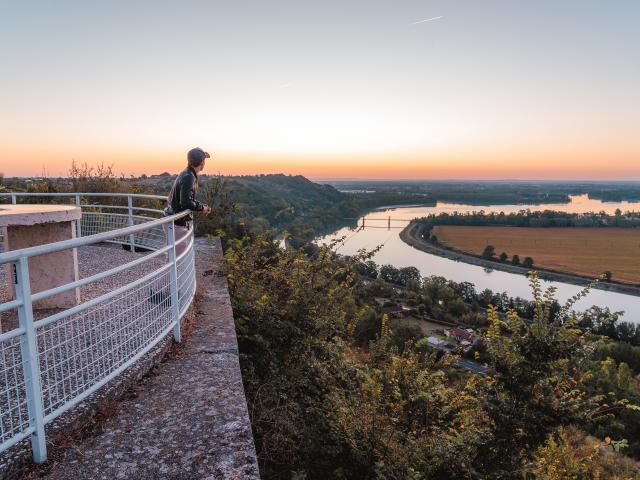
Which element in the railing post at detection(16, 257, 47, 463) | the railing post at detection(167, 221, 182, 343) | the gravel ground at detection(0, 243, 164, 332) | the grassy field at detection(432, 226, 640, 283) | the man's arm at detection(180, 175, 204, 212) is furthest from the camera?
the grassy field at detection(432, 226, 640, 283)

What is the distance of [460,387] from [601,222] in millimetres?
136001

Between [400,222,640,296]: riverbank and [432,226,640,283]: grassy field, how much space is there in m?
2.01

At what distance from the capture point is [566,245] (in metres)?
90.7

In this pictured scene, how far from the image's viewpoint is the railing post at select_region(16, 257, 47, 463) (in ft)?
6.50

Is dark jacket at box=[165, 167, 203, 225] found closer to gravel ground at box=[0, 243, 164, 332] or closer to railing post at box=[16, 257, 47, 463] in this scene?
gravel ground at box=[0, 243, 164, 332]

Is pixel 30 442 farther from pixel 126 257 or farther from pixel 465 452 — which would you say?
pixel 126 257

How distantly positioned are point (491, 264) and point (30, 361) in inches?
3481

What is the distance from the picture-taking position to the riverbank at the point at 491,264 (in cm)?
6456

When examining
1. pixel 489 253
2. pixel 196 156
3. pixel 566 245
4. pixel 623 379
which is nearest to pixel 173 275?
pixel 196 156

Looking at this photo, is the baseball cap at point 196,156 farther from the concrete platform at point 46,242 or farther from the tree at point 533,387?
the tree at point 533,387

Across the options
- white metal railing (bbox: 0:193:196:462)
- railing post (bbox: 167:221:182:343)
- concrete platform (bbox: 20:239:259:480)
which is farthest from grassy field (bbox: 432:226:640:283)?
white metal railing (bbox: 0:193:196:462)

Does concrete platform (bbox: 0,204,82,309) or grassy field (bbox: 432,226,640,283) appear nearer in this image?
concrete platform (bbox: 0,204,82,309)

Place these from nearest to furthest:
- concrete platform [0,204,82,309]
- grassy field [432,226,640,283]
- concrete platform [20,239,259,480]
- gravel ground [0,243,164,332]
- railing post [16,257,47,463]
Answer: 1. railing post [16,257,47,463]
2. concrete platform [20,239,259,480]
3. concrete platform [0,204,82,309]
4. gravel ground [0,243,164,332]
5. grassy field [432,226,640,283]

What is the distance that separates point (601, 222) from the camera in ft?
377
